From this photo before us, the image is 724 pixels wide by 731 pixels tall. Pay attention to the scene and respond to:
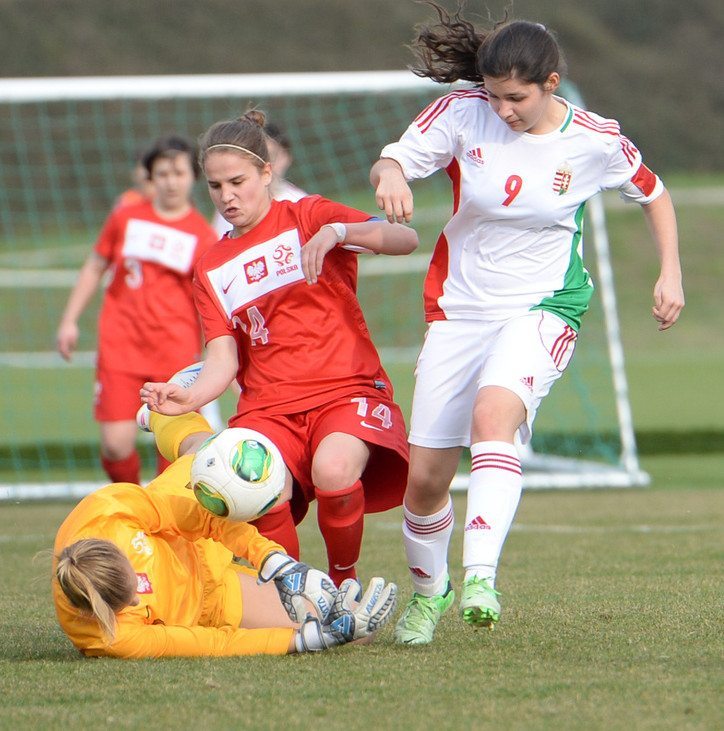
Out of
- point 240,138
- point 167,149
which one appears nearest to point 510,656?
point 240,138

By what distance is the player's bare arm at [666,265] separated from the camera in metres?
4.22

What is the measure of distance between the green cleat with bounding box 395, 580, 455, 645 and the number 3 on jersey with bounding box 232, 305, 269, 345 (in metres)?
1.03

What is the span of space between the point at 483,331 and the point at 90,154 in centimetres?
3266

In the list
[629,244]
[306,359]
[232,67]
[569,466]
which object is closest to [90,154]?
[232,67]

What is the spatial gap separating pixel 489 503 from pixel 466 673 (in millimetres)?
510

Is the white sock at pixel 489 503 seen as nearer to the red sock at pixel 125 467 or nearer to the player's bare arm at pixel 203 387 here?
the player's bare arm at pixel 203 387

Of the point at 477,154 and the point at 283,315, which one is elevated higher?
the point at 477,154

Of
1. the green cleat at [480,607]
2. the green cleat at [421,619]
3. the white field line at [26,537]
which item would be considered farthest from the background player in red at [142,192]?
the green cleat at [480,607]

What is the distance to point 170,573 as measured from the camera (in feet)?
13.7

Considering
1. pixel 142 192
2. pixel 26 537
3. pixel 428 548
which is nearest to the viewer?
pixel 428 548

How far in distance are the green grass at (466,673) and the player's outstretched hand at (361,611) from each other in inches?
3.3

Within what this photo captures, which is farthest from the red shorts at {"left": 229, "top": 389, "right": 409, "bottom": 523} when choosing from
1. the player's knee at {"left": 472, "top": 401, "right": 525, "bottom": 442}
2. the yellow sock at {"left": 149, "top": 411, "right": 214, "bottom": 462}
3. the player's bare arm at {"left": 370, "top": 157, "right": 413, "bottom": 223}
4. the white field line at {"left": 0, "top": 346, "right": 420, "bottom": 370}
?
the white field line at {"left": 0, "top": 346, "right": 420, "bottom": 370}

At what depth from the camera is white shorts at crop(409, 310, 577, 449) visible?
4.21m

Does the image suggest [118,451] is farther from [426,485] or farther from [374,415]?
[426,485]
